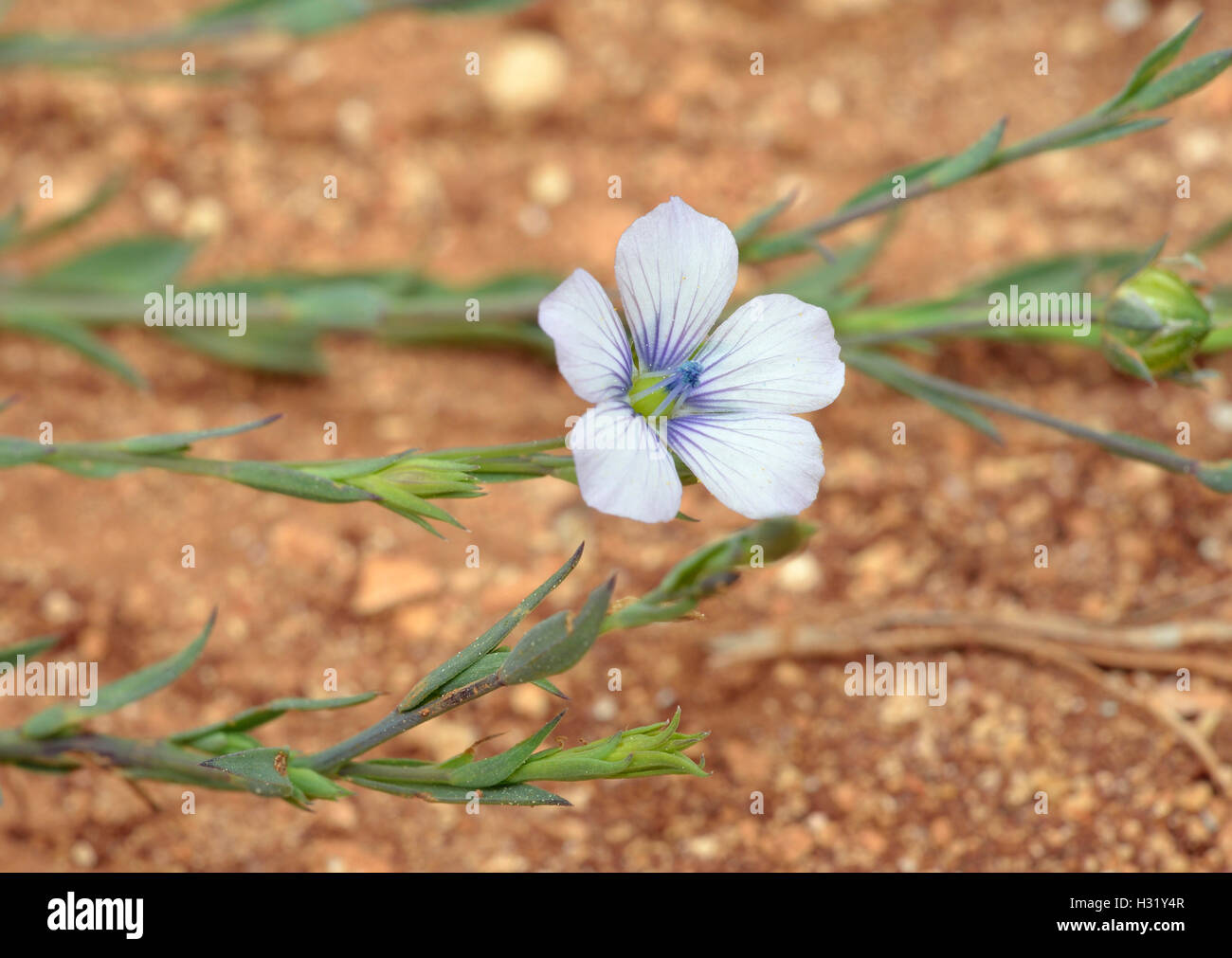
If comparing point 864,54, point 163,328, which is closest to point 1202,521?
point 864,54

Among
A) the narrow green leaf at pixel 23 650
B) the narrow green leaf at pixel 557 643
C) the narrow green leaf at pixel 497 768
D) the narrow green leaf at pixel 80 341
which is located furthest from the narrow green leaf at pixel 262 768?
the narrow green leaf at pixel 80 341

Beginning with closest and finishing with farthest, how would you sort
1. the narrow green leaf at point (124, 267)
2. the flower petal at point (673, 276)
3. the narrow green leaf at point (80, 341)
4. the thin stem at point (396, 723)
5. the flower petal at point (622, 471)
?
the flower petal at point (622, 471) < the thin stem at point (396, 723) < the flower petal at point (673, 276) < the narrow green leaf at point (80, 341) < the narrow green leaf at point (124, 267)

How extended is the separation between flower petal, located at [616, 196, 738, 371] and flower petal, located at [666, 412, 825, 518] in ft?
0.49

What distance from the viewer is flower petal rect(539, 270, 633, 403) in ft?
5.45

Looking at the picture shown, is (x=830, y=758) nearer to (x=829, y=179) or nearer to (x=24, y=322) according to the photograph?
(x=829, y=179)

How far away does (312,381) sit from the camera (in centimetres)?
329

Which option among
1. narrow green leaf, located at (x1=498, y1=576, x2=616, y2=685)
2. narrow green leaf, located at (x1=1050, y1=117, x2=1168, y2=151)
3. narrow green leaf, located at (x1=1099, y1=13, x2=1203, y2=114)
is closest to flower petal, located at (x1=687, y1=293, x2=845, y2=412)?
narrow green leaf, located at (x1=498, y1=576, x2=616, y2=685)

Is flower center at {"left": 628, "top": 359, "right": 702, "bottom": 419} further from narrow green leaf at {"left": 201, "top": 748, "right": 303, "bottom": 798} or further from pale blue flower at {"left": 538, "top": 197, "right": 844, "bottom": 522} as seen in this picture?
narrow green leaf at {"left": 201, "top": 748, "right": 303, "bottom": 798}

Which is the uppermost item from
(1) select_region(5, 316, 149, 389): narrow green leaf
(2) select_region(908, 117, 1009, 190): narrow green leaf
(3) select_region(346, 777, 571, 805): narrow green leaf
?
(2) select_region(908, 117, 1009, 190): narrow green leaf

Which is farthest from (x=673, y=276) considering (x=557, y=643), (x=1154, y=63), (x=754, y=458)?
(x=1154, y=63)

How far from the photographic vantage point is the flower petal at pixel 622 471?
157 cm

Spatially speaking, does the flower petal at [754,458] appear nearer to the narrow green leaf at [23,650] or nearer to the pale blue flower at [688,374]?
the pale blue flower at [688,374]

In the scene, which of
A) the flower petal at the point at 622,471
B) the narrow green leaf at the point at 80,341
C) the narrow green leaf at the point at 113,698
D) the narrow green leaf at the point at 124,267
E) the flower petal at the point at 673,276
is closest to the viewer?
the flower petal at the point at 622,471

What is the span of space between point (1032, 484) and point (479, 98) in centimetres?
206
